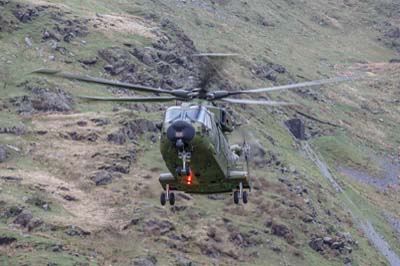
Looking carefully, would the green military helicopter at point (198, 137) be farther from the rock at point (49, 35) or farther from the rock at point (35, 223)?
the rock at point (49, 35)

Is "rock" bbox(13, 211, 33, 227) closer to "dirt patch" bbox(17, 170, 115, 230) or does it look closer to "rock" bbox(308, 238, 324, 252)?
"dirt patch" bbox(17, 170, 115, 230)

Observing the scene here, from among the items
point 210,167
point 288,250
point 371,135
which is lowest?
point 371,135

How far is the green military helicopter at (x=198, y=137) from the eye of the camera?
3538 cm

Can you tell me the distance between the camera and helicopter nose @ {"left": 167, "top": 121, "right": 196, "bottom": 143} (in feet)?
114

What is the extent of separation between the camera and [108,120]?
8381 centimetres

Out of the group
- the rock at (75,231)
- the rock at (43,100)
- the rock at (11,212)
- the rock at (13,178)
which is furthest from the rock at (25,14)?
the rock at (75,231)

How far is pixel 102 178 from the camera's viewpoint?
7450 centimetres

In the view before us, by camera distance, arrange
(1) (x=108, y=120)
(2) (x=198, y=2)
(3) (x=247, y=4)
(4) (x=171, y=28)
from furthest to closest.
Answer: (3) (x=247, y=4) → (2) (x=198, y=2) → (4) (x=171, y=28) → (1) (x=108, y=120)

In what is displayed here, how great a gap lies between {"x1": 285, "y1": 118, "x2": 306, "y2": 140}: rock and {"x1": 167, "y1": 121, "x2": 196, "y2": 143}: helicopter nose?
82405 millimetres

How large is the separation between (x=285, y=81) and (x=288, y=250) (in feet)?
219

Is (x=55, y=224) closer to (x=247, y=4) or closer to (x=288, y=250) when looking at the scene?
(x=288, y=250)

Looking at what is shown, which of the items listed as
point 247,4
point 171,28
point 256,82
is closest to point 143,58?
point 171,28

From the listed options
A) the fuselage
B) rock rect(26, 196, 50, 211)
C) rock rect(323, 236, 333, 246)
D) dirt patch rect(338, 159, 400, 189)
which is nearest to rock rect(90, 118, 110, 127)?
rock rect(26, 196, 50, 211)

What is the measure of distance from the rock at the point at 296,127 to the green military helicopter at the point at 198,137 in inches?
2923
